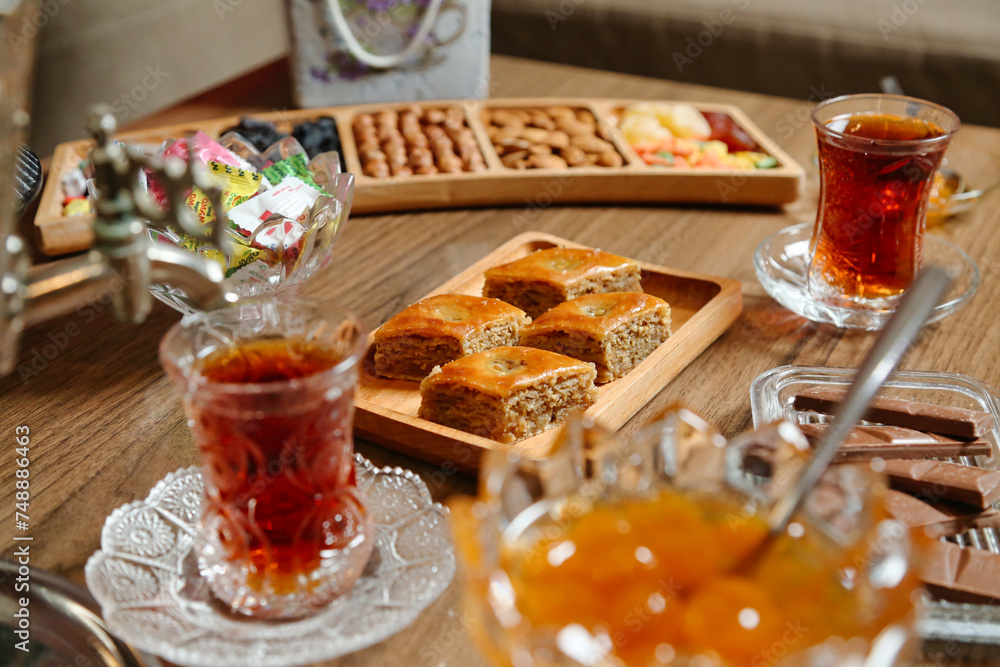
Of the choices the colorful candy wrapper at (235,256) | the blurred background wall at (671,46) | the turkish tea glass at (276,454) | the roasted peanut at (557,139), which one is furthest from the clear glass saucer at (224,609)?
the blurred background wall at (671,46)

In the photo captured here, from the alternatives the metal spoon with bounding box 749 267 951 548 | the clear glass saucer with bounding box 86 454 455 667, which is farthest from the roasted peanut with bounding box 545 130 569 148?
the metal spoon with bounding box 749 267 951 548

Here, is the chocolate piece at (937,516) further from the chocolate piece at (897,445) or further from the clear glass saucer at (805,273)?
the clear glass saucer at (805,273)

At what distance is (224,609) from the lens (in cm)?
79

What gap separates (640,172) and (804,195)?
0.34 metres

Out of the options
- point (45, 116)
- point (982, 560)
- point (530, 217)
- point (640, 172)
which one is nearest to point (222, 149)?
point (530, 217)

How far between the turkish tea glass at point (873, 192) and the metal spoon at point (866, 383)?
53 cm

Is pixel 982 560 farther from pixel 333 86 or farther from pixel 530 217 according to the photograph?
pixel 333 86

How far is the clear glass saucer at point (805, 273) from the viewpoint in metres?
1.33

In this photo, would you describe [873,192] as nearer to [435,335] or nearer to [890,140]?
[890,140]

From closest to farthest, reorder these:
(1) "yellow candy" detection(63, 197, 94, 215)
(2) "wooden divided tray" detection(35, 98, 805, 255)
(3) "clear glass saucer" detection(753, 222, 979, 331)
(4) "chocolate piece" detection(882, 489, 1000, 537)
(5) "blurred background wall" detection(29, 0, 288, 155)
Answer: (4) "chocolate piece" detection(882, 489, 1000, 537)
(3) "clear glass saucer" detection(753, 222, 979, 331)
(1) "yellow candy" detection(63, 197, 94, 215)
(2) "wooden divided tray" detection(35, 98, 805, 255)
(5) "blurred background wall" detection(29, 0, 288, 155)

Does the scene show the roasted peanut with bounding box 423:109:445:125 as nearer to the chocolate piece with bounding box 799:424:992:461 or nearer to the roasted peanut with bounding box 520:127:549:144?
the roasted peanut with bounding box 520:127:549:144

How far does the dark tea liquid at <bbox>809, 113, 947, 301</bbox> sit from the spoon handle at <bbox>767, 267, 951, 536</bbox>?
1.75 ft

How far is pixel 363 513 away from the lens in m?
0.84

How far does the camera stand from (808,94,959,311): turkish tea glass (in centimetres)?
124
